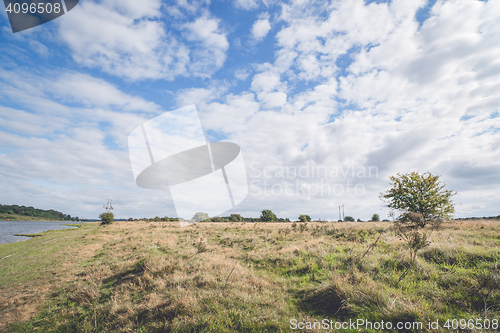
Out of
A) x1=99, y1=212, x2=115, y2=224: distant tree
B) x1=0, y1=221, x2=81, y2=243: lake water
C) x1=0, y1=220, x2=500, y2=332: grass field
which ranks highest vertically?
x1=0, y1=220, x2=500, y2=332: grass field

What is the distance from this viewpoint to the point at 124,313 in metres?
6.47

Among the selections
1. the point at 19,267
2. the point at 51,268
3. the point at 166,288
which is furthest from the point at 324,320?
the point at 19,267

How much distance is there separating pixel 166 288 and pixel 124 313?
1.43 m

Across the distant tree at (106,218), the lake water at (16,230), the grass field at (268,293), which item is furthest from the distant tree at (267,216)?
the grass field at (268,293)

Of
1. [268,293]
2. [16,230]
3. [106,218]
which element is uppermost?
[268,293]

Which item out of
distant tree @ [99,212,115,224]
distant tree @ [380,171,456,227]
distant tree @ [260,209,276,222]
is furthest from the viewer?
distant tree @ [260,209,276,222]

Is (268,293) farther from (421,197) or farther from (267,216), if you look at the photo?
(267,216)

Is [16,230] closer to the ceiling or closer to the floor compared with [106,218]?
closer to the floor

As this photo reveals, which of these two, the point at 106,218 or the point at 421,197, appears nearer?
the point at 421,197

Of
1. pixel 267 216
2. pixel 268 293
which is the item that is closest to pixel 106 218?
pixel 267 216

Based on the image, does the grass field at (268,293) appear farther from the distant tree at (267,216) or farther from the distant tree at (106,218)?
the distant tree at (267,216)

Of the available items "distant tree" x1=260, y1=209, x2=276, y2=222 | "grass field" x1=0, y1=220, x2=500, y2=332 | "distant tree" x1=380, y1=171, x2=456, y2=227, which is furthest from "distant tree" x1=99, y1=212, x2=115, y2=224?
"distant tree" x1=380, y1=171, x2=456, y2=227

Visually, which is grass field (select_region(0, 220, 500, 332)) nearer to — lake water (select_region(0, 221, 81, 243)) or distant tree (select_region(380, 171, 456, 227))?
distant tree (select_region(380, 171, 456, 227))

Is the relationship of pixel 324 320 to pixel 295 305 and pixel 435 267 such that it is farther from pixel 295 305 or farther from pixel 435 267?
pixel 435 267
